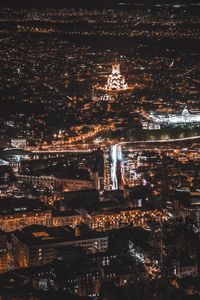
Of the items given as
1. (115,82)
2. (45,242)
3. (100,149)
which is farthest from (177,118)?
(45,242)

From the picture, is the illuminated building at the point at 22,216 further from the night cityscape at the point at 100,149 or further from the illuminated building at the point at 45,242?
the illuminated building at the point at 45,242

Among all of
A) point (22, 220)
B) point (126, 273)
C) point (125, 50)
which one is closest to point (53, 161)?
point (22, 220)

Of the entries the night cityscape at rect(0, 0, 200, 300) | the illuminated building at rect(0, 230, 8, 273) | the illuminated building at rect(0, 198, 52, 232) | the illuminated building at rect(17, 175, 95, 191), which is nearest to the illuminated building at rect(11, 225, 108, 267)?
the night cityscape at rect(0, 0, 200, 300)

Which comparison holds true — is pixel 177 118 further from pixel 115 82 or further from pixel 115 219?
pixel 115 219

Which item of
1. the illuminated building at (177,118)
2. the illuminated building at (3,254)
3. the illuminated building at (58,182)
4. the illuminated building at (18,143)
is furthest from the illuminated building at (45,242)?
the illuminated building at (177,118)

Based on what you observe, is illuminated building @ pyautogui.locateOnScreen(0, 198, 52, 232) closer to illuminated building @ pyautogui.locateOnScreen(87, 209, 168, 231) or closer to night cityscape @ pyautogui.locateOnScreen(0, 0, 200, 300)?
night cityscape @ pyautogui.locateOnScreen(0, 0, 200, 300)

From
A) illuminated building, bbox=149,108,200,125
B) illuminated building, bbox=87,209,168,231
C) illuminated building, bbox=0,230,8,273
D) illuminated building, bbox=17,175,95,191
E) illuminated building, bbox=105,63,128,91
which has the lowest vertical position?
illuminated building, bbox=0,230,8,273
